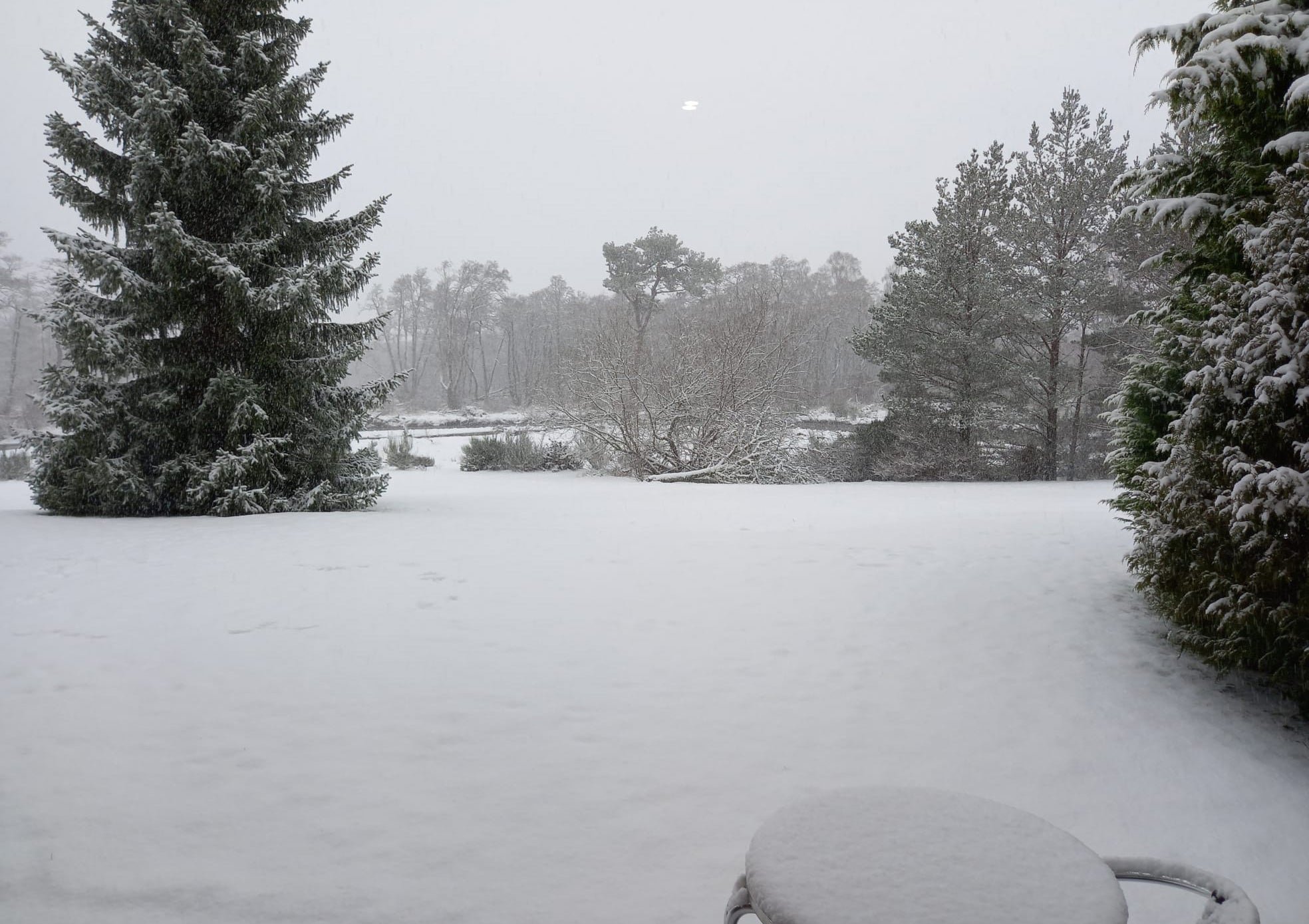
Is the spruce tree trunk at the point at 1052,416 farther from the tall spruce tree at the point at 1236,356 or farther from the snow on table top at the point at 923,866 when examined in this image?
the snow on table top at the point at 923,866

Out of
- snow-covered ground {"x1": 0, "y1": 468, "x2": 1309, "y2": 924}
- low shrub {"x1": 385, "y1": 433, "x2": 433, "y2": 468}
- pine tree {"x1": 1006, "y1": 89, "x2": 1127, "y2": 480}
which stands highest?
pine tree {"x1": 1006, "y1": 89, "x2": 1127, "y2": 480}

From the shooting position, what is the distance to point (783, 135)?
162 meters

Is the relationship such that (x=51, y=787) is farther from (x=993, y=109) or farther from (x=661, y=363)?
(x=993, y=109)

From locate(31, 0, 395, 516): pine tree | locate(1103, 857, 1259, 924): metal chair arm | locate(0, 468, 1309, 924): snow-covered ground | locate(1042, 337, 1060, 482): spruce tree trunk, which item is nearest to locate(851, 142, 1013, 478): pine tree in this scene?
locate(1042, 337, 1060, 482): spruce tree trunk

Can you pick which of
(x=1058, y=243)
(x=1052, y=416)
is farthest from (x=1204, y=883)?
(x=1058, y=243)

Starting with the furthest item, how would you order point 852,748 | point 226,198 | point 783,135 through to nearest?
point 783,135, point 226,198, point 852,748

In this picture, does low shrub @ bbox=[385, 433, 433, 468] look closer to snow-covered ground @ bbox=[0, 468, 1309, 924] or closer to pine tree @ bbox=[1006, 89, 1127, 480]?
snow-covered ground @ bbox=[0, 468, 1309, 924]

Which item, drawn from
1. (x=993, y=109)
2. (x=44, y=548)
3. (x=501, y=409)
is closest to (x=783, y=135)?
(x=993, y=109)

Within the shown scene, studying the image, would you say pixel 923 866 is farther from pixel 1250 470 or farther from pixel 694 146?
pixel 694 146

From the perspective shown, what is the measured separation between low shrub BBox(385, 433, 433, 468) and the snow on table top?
57.0 feet

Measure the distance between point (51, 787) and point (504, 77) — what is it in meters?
220

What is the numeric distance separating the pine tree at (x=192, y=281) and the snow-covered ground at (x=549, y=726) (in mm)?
2196

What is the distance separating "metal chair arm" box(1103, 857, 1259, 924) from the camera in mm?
1381

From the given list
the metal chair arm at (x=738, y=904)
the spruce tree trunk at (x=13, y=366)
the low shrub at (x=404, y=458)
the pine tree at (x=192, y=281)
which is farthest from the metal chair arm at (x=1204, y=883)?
the spruce tree trunk at (x=13, y=366)
